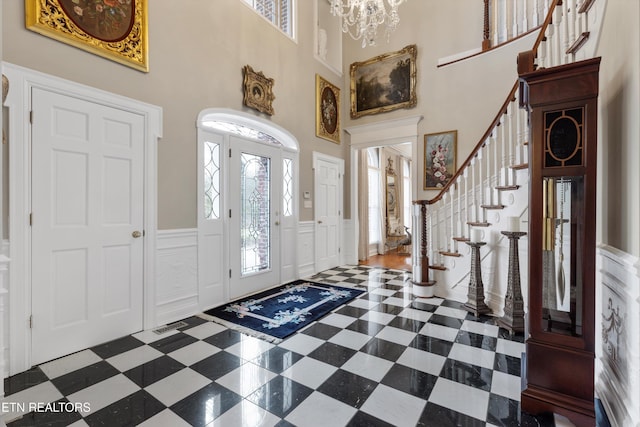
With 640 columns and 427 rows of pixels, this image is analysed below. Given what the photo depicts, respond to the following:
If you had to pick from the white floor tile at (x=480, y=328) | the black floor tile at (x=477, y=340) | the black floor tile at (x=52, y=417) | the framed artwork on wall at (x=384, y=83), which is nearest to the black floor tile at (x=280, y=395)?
the black floor tile at (x=52, y=417)

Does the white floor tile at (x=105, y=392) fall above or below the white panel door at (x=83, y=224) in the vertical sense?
below

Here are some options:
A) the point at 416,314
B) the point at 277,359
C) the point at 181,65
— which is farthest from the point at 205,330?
the point at 181,65

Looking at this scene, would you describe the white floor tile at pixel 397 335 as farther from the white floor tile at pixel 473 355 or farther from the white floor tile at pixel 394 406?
the white floor tile at pixel 394 406

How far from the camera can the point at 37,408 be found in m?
1.65

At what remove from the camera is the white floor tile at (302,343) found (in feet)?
7.69

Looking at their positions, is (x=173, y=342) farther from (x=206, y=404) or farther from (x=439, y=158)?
(x=439, y=158)

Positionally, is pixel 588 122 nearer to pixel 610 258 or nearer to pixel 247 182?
pixel 610 258

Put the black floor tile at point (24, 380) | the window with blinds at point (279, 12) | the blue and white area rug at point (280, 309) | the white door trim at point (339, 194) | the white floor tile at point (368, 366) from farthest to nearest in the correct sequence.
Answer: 1. the white door trim at point (339, 194)
2. the window with blinds at point (279, 12)
3. the blue and white area rug at point (280, 309)
4. the white floor tile at point (368, 366)
5. the black floor tile at point (24, 380)

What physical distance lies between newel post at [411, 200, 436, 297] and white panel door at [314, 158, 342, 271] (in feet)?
6.08

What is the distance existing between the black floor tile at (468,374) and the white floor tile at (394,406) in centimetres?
39

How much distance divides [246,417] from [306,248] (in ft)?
11.0

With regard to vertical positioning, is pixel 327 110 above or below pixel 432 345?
above

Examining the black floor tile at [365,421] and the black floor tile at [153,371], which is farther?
the black floor tile at [153,371]

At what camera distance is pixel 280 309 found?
10.7 ft
